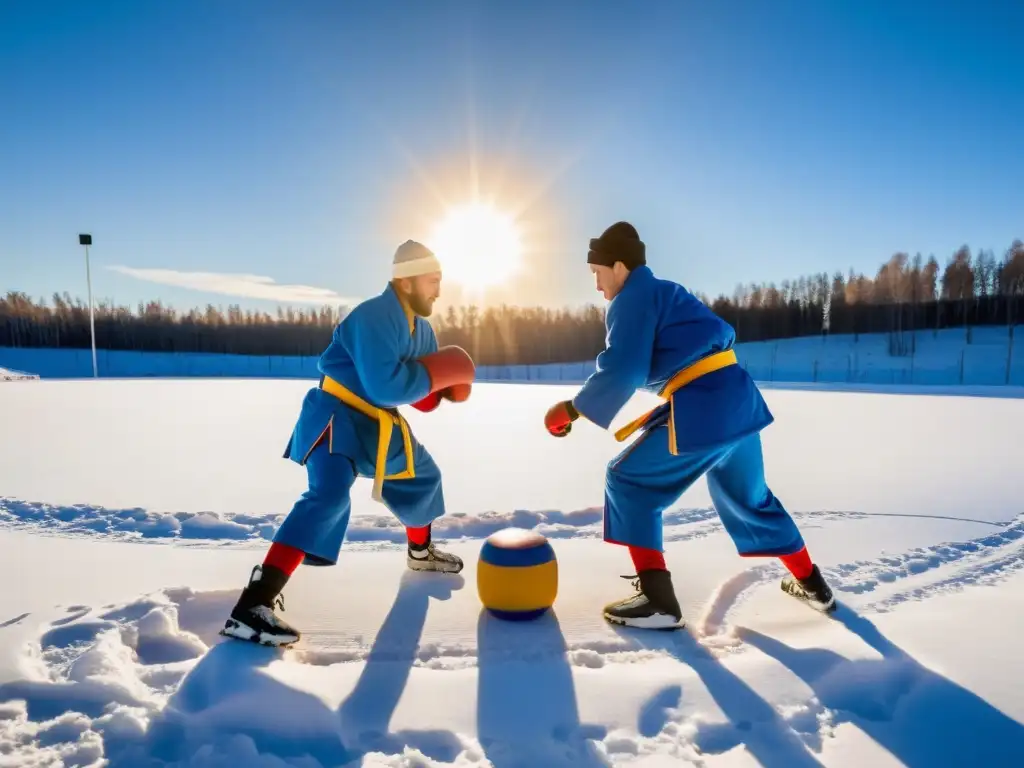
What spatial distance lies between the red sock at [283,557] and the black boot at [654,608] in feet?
4.76

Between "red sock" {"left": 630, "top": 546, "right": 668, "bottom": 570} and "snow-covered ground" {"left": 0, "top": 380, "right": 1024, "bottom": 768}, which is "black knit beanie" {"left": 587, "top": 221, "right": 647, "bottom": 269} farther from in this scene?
"snow-covered ground" {"left": 0, "top": 380, "right": 1024, "bottom": 768}

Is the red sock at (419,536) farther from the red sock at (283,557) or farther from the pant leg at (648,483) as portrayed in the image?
the pant leg at (648,483)

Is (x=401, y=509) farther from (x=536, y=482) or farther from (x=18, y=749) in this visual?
(x=536, y=482)

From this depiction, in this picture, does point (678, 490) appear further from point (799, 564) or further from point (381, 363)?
point (381, 363)

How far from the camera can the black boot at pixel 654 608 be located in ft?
9.08

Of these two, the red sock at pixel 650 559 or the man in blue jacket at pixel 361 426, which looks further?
the red sock at pixel 650 559

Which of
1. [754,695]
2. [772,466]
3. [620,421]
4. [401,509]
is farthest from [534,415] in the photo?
[754,695]

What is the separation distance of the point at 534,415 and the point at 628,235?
393 inches

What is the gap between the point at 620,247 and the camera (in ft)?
9.25

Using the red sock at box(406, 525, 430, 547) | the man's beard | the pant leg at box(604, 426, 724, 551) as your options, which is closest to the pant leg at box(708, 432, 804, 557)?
the pant leg at box(604, 426, 724, 551)

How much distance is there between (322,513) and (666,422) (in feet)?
5.12

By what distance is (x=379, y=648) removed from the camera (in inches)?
103

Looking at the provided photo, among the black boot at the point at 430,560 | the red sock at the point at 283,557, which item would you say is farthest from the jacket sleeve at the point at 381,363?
the black boot at the point at 430,560

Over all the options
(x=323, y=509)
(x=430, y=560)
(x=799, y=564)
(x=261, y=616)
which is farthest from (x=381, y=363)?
(x=799, y=564)
